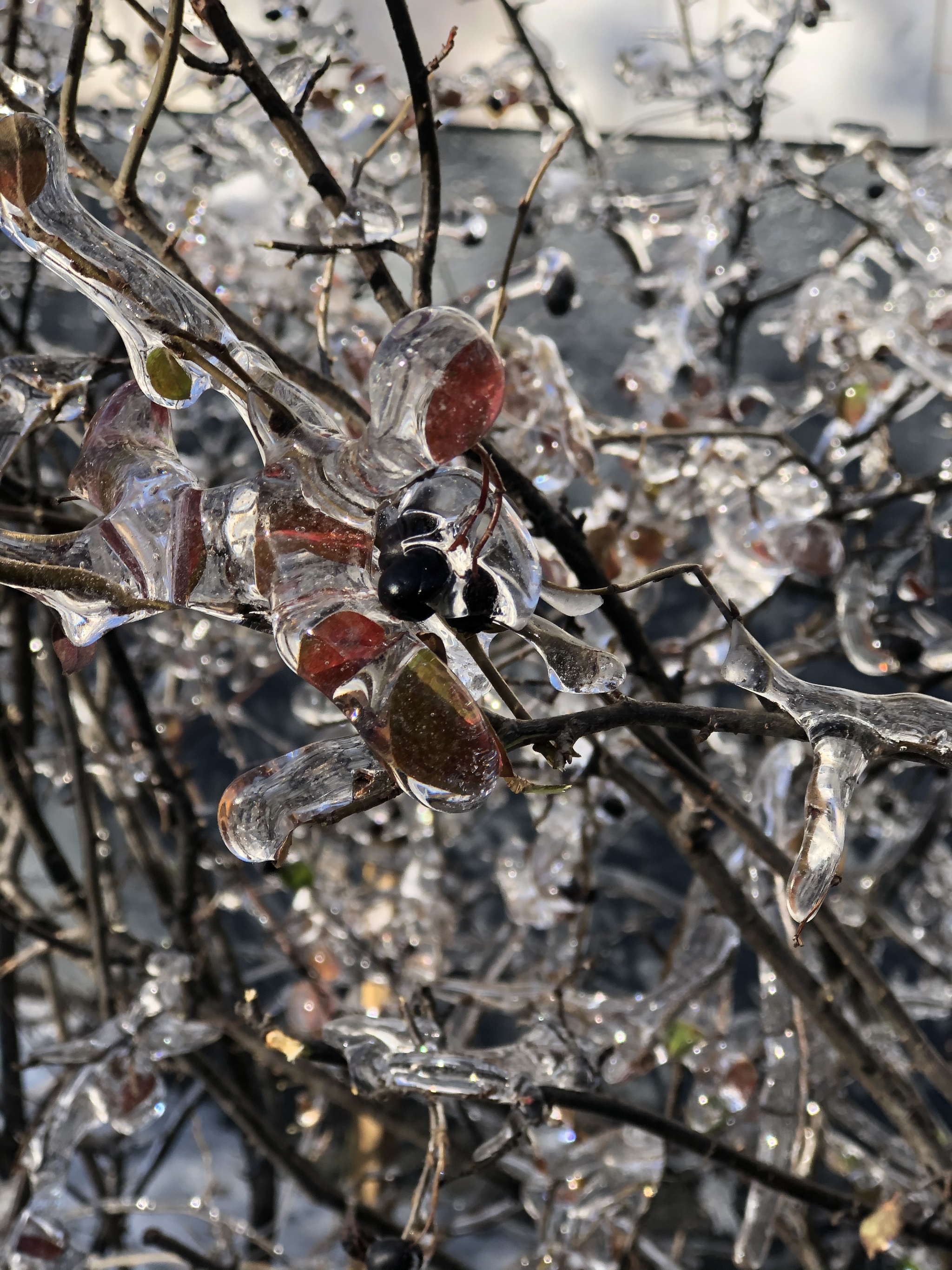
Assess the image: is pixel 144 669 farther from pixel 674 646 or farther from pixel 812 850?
pixel 812 850

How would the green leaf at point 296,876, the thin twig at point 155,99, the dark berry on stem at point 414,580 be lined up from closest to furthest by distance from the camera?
the dark berry on stem at point 414,580
the thin twig at point 155,99
the green leaf at point 296,876

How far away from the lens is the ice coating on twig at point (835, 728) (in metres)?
0.28

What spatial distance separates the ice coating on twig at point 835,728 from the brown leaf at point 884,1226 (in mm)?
430

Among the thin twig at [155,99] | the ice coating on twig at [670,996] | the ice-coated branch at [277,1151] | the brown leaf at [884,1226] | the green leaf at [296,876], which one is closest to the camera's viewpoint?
the thin twig at [155,99]

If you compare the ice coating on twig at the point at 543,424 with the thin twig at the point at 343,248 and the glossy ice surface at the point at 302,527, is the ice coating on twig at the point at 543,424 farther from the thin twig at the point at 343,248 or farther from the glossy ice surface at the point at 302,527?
the glossy ice surface at the point at 302,527

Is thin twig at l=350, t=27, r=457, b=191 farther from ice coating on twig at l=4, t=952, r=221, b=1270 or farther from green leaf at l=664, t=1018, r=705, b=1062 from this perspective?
green leaf at l=664, t=1018, r=705, b=1062

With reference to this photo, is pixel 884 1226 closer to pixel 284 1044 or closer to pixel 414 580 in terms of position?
pixel 284 1044

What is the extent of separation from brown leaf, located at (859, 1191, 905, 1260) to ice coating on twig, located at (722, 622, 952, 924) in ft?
1.41

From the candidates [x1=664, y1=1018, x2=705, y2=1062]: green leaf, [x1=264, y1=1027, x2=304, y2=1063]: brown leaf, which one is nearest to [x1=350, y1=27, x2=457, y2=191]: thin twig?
[x1=264, y1=1027, x2=304, y2=1063]: brown leaf

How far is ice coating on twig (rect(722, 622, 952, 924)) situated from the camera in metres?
0.28

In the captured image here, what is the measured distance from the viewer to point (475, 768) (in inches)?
9.7

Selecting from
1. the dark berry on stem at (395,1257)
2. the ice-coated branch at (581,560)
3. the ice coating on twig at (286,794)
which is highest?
the ice-coated branch at (581,560)

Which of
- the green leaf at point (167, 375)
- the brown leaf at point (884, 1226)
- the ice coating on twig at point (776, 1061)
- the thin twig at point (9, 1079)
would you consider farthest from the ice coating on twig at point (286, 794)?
the thin twig at point (9, 1079)

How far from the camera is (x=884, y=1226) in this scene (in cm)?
61
